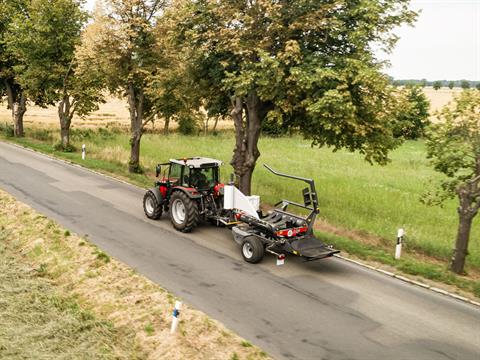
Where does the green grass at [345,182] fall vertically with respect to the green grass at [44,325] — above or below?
above

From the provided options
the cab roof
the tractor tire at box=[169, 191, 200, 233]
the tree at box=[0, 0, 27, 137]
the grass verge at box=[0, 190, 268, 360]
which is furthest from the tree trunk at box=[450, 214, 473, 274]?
the tree at box=[0, 0, 27, 137]

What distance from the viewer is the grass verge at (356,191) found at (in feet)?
44.5

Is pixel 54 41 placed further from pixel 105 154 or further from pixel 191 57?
pixel 191 57

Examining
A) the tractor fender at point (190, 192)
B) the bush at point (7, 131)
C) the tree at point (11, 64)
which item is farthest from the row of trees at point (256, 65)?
the bush at point (7, 131)

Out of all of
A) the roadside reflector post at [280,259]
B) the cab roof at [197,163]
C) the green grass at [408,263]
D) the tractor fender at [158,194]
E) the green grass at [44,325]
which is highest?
the cab roof at [197,163]

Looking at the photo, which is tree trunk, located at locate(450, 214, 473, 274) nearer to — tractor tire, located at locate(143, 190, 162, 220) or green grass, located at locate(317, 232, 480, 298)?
green grass, located at locate(317, 232, 480, 298)

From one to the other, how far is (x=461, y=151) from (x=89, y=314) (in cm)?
974

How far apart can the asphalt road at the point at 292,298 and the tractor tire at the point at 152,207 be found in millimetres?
242

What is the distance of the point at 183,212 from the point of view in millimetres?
14203

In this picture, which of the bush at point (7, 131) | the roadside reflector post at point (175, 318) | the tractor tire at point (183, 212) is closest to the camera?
the roadside reflector post at point (175, 318)

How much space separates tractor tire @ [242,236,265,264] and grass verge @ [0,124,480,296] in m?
3.01

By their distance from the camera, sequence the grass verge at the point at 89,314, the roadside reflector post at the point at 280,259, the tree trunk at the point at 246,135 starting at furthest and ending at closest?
1. the tree trunk at the point at 246,135
2. the roadside reflector post at the point at 280,259
3. the grass verge at the point at 89,314

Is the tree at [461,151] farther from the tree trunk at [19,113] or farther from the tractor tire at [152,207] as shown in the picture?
the tree trunk at [19,113]

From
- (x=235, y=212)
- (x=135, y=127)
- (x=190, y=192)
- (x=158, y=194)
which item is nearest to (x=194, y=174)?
(x=190, y=192)
